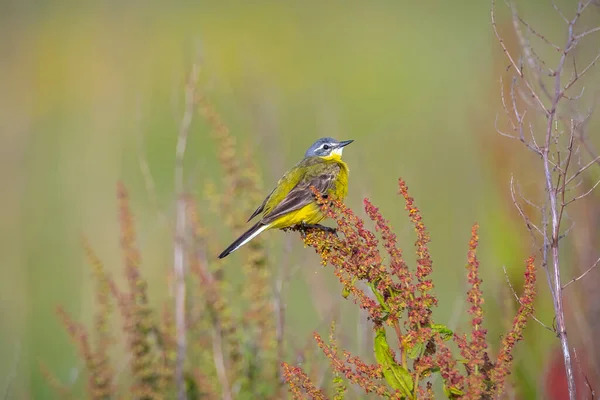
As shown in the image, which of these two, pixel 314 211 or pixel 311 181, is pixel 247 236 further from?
pixel 311 181

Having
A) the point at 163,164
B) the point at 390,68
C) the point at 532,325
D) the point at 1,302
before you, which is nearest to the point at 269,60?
the point at 390,68

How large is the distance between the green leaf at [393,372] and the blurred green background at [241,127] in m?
2.08

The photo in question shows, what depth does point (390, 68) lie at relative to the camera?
2100cm

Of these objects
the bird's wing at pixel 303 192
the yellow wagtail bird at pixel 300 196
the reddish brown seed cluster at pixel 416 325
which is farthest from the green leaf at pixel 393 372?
the bird's wing at pixel 303 192

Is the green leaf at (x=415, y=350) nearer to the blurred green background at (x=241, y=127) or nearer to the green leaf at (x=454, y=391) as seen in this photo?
the green leaf at (x=454, y=391)

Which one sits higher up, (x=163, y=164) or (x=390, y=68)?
(x=390, y=68)

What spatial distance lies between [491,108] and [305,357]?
315cm

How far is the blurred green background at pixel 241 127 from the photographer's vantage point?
6.94 meters

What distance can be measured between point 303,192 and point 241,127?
26.1 feet

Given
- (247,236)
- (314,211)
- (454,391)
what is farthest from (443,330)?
(314,211)

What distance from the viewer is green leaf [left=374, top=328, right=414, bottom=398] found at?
335cm

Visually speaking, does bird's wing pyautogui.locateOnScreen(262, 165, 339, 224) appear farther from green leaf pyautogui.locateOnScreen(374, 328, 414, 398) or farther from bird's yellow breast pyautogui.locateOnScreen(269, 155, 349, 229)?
green leaf pyautogui.locateOnScreen(374, 328, 414, 398)

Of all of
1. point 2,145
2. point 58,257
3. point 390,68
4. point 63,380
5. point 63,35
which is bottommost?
point 63,380

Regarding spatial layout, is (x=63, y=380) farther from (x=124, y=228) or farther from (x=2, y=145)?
(x=2, y=145)
